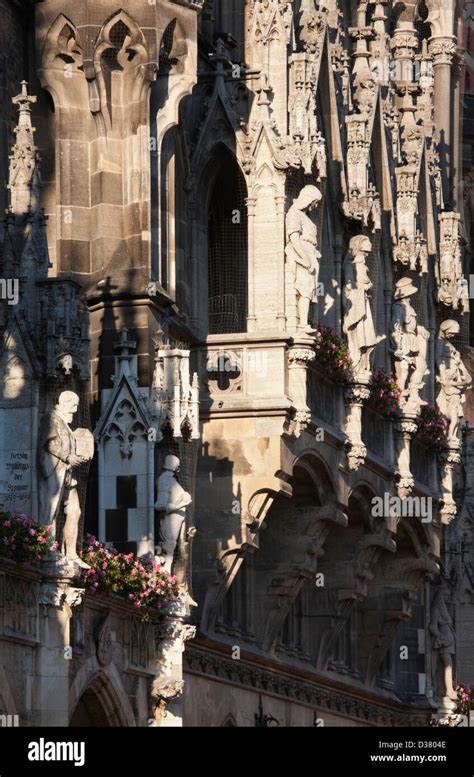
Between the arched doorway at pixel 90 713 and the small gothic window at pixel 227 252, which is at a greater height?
the small gothic window at pixel 227 252

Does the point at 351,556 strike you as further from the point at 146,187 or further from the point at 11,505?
the point at 11,505

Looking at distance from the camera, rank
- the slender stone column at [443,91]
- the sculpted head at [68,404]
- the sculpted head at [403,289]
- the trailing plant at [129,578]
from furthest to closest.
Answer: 1. the slender stone column at [443,91]
2. the sculpted head at [403,289]
3. the trailing plant at [129,578]
4. the sculpted head at [68,404]

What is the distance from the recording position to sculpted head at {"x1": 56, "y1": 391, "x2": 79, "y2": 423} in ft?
124

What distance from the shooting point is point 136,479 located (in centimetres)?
4212

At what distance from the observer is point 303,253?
46.6 meters

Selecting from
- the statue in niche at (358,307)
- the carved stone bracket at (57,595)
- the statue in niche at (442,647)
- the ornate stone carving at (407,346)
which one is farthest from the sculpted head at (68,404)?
the statue in niche at (442,647)

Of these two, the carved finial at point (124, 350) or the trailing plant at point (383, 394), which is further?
the trailing plant at point (383, 394)

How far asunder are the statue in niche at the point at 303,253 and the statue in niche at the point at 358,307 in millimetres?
3648

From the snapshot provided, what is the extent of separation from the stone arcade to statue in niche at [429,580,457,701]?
335cm

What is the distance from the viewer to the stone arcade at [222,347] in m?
38.4

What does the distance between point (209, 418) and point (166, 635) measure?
20.6 feet

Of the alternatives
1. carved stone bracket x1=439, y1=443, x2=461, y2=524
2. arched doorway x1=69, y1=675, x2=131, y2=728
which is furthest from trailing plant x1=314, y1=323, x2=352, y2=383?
arched doorway x1=69, y1=675, x2=131, y2=728

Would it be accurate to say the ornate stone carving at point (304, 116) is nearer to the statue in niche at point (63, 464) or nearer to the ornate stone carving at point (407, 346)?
the ornate stone carving at point (407, 346)
